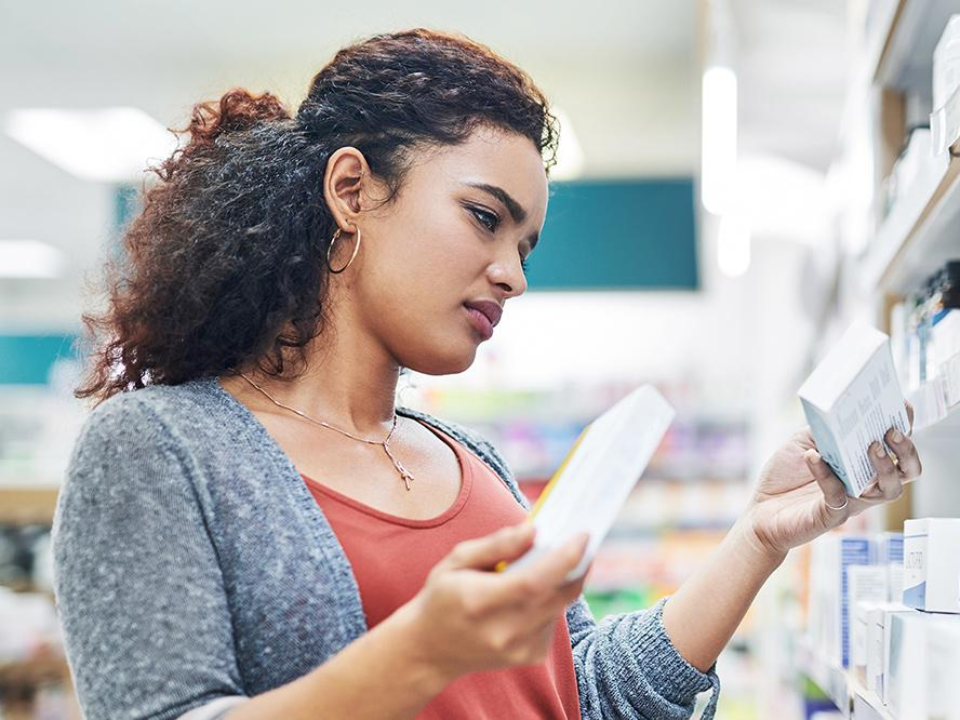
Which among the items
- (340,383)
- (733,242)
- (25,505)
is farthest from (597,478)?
(733,242)

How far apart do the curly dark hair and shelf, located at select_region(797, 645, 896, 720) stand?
0.85 meters

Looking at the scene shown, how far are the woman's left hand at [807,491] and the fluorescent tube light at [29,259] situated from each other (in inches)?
387

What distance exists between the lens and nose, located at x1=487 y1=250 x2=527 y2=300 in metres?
1.48

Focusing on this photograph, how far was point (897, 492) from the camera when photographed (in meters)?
1.41

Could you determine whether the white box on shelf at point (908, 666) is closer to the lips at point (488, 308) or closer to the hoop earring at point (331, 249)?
the lips at point (488, 308)

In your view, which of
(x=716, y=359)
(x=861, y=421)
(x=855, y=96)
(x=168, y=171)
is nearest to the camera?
(x=861, y=421)

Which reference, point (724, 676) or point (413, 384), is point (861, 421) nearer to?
point (413, 384)

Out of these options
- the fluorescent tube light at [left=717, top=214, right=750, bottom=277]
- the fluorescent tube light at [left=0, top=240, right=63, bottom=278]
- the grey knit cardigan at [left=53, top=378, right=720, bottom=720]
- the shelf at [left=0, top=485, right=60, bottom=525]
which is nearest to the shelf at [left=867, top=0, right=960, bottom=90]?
the grey knit cardigan at [left=53, top=378, right=720, bottom=720]

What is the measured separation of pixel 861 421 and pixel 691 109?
7.15m

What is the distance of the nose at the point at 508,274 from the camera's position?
1.48 m

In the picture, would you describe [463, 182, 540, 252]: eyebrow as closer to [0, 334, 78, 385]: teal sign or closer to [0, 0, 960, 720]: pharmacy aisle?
[0, 0, 960, 720]: pharmacy aisle

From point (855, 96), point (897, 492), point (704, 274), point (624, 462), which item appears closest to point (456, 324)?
point (624, 462)

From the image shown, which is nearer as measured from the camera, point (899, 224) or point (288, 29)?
point (899, 224)

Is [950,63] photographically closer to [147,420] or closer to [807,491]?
[807,491]
